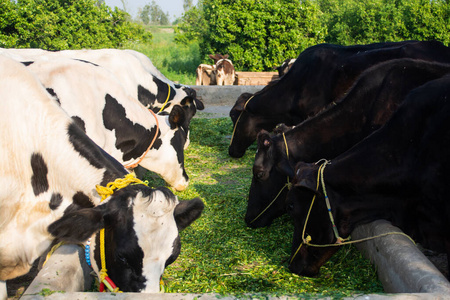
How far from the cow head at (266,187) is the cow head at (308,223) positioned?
0.97 metres

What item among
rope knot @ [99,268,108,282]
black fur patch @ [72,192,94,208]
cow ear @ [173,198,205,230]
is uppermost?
black fur patch @ [72,192,94,208]

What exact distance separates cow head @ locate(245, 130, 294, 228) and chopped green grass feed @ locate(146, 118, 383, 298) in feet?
0.50

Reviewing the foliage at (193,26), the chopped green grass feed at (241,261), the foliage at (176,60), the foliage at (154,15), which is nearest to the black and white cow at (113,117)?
the chopped green grass feed at (241,261)

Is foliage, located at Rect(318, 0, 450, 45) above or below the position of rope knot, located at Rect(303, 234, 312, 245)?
above

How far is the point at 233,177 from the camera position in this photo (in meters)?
7.21

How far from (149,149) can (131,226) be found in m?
2.81

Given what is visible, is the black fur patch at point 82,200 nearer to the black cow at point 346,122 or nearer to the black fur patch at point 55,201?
the black fur patch at point 55,201

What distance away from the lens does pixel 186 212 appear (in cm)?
339

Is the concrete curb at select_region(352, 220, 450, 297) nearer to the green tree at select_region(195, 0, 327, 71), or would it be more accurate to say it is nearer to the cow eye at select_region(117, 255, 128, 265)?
the cow eye at select_region(117, 255, 128, 265)

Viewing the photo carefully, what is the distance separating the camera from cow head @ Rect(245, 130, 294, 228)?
5051mm

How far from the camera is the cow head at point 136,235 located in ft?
10.1

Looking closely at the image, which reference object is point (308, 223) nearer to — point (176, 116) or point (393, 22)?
point (176, 116)

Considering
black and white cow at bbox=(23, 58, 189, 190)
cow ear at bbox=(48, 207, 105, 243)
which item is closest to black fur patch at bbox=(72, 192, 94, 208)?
cow ear at bbox=(48, 207, 105, 243)

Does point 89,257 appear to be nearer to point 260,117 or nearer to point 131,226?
point 131,226
